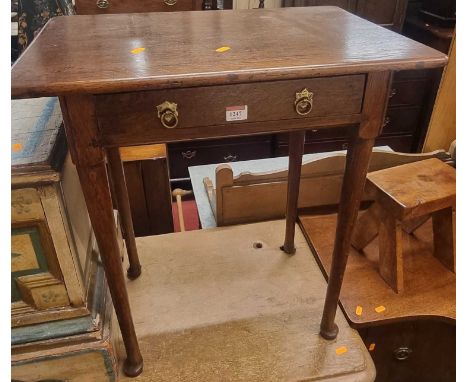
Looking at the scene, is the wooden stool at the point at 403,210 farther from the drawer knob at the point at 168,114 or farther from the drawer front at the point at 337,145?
the drawer front at the point at 337,145

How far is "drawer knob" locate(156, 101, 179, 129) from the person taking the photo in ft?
2.35

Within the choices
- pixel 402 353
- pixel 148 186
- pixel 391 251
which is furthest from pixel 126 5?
pixel 402 353

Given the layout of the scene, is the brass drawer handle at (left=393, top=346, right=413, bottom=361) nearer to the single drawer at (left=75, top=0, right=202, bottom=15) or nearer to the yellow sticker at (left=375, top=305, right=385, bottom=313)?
the yellow sticker at (left=375, top=305, right=385, bottom=313)

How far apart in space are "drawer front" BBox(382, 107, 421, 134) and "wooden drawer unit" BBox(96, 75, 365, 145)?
1680mm

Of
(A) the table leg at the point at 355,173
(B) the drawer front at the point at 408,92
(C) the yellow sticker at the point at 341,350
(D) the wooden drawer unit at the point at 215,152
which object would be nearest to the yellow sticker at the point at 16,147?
(A) the table leg at the point at 355,173

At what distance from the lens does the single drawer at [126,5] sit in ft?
5.16

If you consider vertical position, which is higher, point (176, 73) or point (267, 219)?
point (176, 73)

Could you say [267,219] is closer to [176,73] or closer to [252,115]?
[252,115]

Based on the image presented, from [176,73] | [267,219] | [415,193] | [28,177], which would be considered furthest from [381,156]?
[28,177]

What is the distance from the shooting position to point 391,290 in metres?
1.21

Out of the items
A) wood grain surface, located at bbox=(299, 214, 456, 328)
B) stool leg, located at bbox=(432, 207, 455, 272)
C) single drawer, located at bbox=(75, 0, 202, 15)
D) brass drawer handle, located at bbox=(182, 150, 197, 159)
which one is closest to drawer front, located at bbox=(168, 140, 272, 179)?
brass drawer handle, located at bbox=(182, 150, 197, 159)

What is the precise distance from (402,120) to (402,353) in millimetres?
1499

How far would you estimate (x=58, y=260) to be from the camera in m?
0.88

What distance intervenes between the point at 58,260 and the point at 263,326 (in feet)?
1.85
